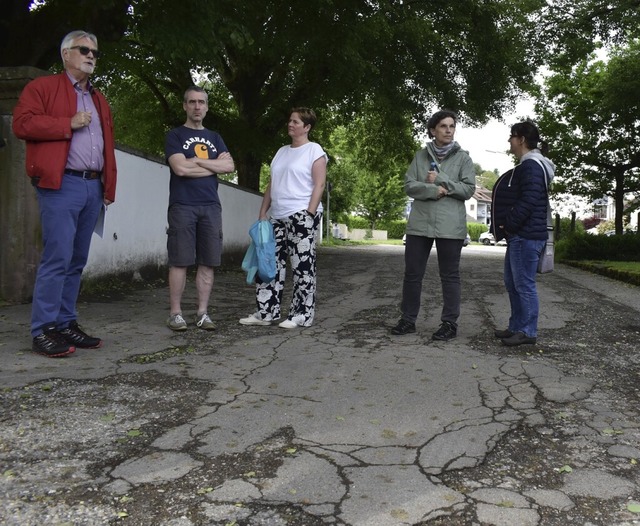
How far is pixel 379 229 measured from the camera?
69375mm

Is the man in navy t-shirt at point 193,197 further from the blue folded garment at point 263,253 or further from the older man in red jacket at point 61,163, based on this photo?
the older man in red jacket at point 61,163

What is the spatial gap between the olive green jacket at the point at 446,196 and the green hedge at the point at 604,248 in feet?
53.0

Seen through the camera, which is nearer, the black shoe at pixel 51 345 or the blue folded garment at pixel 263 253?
the black shoe at pixel 51 345

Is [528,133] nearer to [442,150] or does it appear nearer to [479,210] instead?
[442,150]

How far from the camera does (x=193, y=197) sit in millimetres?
5570

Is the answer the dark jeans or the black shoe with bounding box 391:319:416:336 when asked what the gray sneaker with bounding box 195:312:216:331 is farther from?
the dark jeans

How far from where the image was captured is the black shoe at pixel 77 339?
4.72 meters

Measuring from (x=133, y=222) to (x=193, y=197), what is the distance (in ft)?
13.8

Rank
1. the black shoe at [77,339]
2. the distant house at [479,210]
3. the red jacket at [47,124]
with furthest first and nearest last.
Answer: the distant house at [479,210] < the black shoe at [77,339] < the red jacket at [47,124]

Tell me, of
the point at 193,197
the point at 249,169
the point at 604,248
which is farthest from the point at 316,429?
the point at 604,248

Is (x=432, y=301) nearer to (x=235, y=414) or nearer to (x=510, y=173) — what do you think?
(x=510, y=173)

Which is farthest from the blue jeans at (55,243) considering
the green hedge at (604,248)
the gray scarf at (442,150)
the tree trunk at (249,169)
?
the green hedge at (604,248)

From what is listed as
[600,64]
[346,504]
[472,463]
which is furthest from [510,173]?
[600,64]

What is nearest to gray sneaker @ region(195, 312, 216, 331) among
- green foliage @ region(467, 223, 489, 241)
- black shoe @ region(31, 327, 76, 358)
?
black shoe @ region(31, 327, 76, 358)
